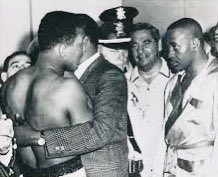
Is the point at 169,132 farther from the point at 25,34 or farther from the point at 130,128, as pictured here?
the point at 25,34

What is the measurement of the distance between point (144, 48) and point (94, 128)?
1231mm

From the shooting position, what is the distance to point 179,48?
7.48 ft

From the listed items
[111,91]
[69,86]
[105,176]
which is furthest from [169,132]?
[69,86]

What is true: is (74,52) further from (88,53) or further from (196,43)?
(196,43)

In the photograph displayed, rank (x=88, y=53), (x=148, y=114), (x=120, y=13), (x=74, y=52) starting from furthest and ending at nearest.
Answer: (x=120, y=13) < (x=148, y=114) < (x=88, y=53) < (x=74, y=52)

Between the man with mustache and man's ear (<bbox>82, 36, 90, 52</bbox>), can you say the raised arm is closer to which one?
man's ear (<bbox>82, 36, 90, 52</bbox>)

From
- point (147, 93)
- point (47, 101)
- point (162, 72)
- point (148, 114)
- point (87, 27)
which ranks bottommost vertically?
point (148, 114)

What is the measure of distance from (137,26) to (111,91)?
1235 mm

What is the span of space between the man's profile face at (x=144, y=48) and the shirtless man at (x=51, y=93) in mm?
1078

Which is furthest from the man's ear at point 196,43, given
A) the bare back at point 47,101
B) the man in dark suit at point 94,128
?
the bare back at point 47,101

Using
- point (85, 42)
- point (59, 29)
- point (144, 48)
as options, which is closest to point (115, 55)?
point (144, 48)

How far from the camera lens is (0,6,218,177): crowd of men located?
144cm

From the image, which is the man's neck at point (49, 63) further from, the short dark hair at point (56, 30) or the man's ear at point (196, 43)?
the man's ear at point (196, 43)

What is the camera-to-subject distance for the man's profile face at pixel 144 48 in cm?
254
